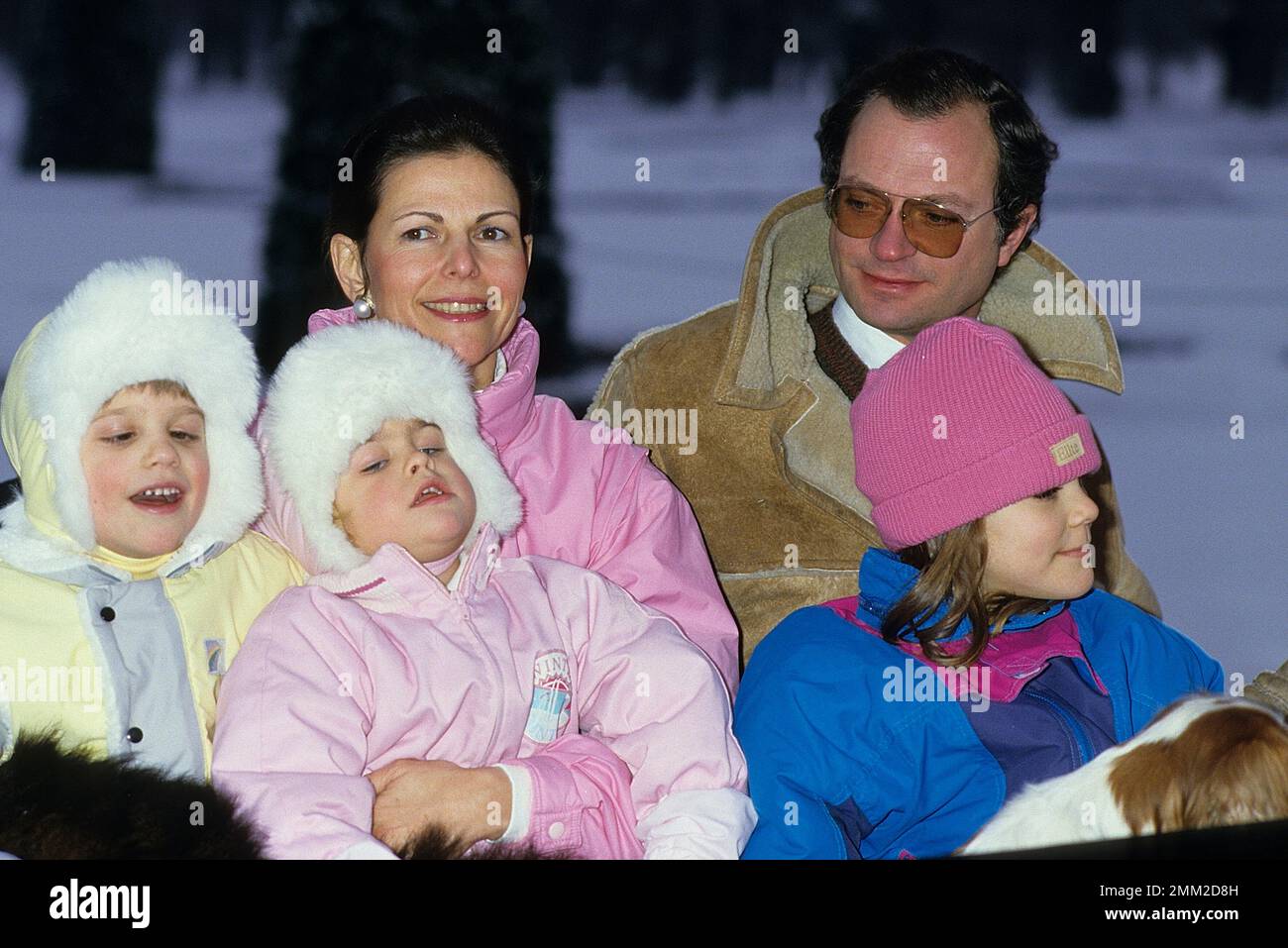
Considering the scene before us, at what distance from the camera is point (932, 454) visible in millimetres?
1995

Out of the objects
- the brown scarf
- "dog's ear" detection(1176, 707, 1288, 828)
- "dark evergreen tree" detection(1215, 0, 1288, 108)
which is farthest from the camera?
"dark evergreen tree" detection(1215, 0, 1288, 108)

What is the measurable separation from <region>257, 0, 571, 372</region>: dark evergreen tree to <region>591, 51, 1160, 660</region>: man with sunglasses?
1347 mm

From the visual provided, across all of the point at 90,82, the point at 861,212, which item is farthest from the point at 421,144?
the point at 90,82

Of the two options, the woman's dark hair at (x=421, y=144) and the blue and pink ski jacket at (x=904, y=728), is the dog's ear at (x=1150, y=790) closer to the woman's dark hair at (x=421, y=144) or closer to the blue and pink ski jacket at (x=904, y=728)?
the blue and pink ski jacket at (x=904, y=728)

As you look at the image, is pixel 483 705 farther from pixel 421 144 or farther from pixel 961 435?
pixel 421 144

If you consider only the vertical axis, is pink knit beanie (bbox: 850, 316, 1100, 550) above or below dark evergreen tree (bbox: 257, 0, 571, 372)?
below

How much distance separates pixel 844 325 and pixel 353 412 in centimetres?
115

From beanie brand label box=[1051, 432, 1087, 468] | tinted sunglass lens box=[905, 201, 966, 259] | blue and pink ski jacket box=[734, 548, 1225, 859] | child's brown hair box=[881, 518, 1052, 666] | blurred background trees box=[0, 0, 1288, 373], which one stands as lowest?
blue and pink ski jacket box=[734, 548, 1225, 859]

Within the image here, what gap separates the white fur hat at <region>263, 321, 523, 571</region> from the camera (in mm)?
1927

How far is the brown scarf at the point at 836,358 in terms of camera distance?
8.93 ft

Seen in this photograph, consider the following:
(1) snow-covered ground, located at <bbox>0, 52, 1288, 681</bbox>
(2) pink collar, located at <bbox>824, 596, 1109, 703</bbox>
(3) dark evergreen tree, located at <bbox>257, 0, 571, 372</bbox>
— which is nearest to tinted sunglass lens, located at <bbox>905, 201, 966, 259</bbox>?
(2) pink collar, located at <bbox>824, 596, 1109, 703</bbox>

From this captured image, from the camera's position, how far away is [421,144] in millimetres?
2285

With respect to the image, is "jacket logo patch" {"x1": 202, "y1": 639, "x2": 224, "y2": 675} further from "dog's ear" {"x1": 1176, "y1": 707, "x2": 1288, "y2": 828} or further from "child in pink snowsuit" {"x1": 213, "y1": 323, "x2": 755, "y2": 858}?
"dog's ear" {"x1": 1176, "y1": 707, "x2": 1288, "y2": 828}
